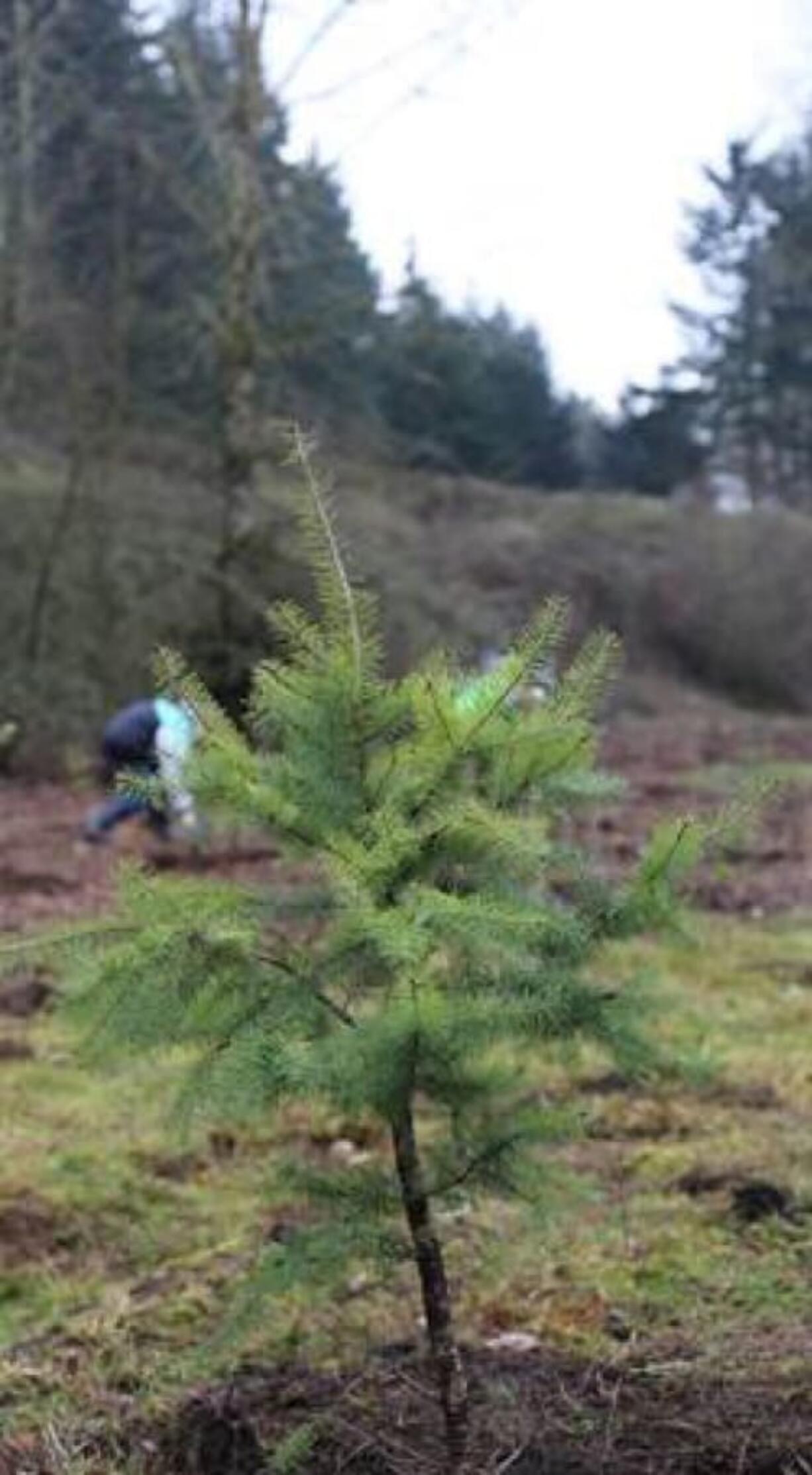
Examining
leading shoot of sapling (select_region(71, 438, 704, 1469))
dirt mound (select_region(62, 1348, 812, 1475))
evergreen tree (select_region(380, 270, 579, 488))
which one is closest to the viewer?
leading shoot of sapling (select_region(71, 438, 704, 1469))

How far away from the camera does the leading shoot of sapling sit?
2.77 metres

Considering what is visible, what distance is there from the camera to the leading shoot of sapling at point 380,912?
2.77 meters

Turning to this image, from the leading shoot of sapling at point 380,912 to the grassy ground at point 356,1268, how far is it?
0.16 meters

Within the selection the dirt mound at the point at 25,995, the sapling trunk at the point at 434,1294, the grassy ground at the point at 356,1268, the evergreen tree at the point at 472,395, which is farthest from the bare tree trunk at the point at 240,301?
the sapling trunk at the point at 434,1294

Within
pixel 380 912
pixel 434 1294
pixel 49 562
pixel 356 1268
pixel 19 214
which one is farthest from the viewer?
pixel 19 214

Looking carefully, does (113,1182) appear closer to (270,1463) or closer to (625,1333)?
(625,1333)

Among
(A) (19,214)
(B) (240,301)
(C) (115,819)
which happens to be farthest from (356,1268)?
(A) (19,214)

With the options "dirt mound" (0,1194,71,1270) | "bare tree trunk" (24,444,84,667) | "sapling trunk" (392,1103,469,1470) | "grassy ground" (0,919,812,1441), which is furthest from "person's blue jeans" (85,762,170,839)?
"sapling trunk" (392,1103,469,1470)

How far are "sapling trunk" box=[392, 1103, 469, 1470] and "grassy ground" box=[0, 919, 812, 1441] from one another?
0.19 metres

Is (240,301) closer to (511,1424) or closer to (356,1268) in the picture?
(356,1268)

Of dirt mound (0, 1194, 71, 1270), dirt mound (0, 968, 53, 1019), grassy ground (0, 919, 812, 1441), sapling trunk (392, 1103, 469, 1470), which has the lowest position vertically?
dirt mound (0, 968, 53, 1019)

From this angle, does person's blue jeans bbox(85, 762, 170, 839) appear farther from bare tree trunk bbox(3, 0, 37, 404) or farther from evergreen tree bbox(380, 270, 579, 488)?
bare tree trunk bbox(3, 0, 37, 404)

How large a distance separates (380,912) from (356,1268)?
132cm

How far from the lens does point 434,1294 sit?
9.86 ft
